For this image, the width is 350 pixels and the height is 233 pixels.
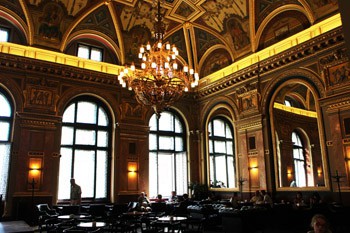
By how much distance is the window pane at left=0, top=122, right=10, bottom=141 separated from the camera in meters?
11.6

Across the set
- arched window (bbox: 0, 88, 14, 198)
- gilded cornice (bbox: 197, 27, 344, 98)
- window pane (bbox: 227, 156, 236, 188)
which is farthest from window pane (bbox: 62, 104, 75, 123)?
window pane (bbox: 227, 156, 236, 188)

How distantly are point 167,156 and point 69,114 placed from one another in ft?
17.3

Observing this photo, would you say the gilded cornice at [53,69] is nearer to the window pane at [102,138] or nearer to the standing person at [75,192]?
the window pane at [102,138]

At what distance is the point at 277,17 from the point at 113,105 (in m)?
8.10

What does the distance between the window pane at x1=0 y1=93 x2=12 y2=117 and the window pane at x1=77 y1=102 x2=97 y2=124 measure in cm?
272

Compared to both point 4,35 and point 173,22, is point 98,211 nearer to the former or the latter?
point 4,35

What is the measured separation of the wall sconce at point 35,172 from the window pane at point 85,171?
159 cm

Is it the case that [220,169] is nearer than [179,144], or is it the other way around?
[179,144]

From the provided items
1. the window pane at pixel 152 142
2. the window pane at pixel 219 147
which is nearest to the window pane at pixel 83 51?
the window pane at pixel 152 142

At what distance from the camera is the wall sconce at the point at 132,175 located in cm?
1352

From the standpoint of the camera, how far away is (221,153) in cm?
1672

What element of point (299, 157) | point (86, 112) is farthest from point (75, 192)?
point (299, 157)

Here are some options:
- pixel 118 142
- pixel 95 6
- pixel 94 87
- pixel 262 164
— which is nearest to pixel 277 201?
pixel 262 164

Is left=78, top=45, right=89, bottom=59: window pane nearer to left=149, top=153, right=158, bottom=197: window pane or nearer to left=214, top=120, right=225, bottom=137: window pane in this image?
left=149, top=153, right=158, bottom=197: window pane
